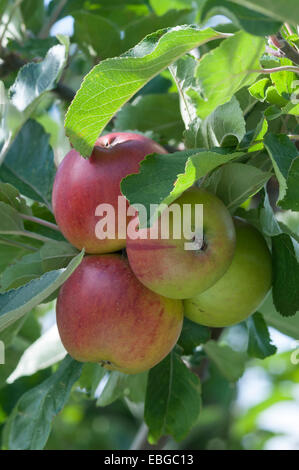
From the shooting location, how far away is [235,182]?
3.24 ft

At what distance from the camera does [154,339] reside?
101 cm

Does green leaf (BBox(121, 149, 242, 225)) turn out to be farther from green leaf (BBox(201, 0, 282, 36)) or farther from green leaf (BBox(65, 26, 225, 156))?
green leaf (BBox(201, 0, 282, 36))

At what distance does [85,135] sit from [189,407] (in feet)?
2.00

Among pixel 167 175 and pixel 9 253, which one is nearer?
pixel 167 175

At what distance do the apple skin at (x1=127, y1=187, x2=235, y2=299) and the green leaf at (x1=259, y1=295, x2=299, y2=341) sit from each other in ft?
1.31

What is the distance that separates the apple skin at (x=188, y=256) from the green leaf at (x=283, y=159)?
10 cm

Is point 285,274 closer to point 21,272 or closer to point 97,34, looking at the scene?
point 21,272

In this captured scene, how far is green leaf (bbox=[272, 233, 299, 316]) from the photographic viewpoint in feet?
3.21

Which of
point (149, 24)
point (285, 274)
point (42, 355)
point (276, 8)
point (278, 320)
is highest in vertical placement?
point (276, 8)

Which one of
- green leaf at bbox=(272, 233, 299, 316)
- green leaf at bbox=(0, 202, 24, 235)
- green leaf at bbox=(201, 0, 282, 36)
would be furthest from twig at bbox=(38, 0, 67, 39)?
green leaf at bbox=(201, 0, 282, 36)

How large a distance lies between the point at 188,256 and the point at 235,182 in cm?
15

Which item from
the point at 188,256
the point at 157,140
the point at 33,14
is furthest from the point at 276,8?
the point at 33,14

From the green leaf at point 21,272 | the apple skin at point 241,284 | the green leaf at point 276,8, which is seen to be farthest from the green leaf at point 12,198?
the green leaf at point 276,8

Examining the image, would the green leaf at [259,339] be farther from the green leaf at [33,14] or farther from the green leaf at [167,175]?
the green leaf at [33,14]
